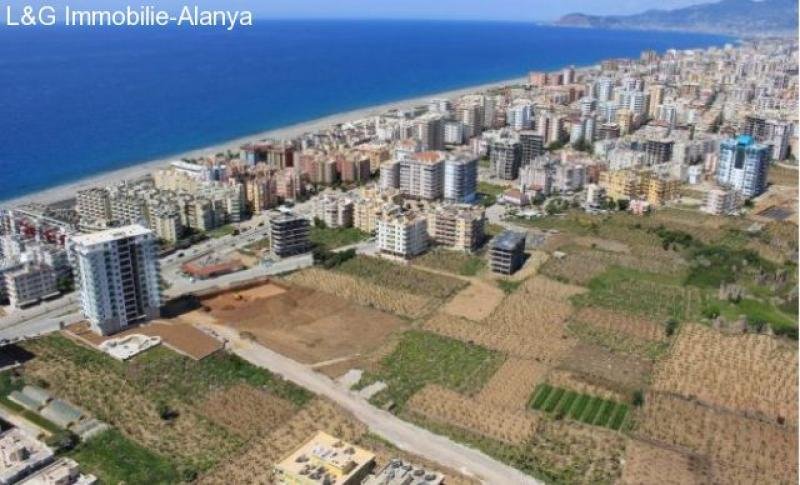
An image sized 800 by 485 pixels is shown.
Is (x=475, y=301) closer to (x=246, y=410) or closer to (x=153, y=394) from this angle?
(x=246, y=410)

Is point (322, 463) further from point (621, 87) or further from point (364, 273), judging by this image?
point (621, 87)

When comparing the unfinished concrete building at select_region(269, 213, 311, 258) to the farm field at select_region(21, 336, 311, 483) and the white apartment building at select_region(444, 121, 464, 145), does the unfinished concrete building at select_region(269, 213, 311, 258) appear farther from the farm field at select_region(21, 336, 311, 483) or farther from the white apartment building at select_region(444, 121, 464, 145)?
the white apartment building at select_region(444, 121, 464, 145)

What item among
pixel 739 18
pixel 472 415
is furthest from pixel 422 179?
pixel 739 18

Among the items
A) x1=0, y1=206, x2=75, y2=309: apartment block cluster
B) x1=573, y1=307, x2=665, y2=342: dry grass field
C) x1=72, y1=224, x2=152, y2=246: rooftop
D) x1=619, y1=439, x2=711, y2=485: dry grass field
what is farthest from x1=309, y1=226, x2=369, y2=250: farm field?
x1=619, y1=439, x2=711, y2=485: dry grass field

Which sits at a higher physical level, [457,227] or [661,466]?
[457,227]

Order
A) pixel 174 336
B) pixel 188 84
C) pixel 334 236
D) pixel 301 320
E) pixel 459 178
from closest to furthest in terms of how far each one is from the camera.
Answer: pixel 174 336, pixel 301 320, pixel 334 236, pixel 459 178, pixel 188 84

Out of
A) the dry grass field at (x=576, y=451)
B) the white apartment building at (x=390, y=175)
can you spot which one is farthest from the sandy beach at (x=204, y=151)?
the dry grass field at (x=576, y=451)

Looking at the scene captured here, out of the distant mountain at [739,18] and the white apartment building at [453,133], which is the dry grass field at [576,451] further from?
the distant mountain at [739,18]

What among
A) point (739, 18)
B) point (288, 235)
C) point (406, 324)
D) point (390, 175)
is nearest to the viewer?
point (406, 324)
